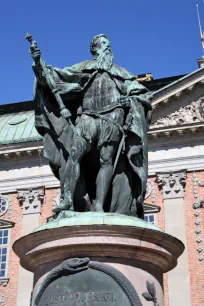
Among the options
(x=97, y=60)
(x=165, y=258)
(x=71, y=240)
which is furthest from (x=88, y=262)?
(x=97, y=60)

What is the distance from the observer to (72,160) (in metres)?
6.14

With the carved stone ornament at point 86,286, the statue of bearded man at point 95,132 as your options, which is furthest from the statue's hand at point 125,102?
the carved stone ornament at point 86,286

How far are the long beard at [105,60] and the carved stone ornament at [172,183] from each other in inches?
711

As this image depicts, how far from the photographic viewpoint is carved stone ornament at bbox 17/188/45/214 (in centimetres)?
2619

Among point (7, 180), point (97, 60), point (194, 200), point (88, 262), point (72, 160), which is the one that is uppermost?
point (7, 180)

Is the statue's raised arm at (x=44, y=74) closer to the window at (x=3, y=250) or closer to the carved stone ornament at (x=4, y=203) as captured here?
the window at (x=3, y=250)

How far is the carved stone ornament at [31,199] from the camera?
1031 inches

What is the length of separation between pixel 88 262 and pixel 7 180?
2292 centimetres

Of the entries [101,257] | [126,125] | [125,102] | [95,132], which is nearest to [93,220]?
[101,257]

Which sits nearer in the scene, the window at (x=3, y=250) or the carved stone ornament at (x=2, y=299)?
the carved stone ornament at (x=2, y=299)

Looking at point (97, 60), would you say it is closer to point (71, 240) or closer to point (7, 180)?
point (71, 240)

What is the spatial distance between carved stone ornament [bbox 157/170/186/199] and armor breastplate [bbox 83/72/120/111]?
59.9 feet

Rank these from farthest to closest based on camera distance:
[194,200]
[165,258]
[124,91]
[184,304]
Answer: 1. [194,200]
2. [184,304]
3. [124,91]
4. [165,258]

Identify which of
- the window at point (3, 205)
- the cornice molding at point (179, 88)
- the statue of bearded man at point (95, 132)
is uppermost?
the cornice molding at point (179, 88)
